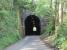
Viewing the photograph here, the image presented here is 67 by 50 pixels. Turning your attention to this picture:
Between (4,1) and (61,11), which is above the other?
(4,1)

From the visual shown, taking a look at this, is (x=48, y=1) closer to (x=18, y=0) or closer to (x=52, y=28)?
(x=52, y=28)

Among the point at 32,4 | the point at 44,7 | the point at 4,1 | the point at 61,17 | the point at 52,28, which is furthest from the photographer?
the point at 32,4

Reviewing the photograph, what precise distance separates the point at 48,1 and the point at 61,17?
670 cm

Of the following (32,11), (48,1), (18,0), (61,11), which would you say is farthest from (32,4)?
(61,11)

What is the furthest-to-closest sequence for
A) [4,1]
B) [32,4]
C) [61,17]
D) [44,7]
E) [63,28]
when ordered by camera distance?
[32,4] → [44,7] → [61,17] → [63,28] → [4,1]

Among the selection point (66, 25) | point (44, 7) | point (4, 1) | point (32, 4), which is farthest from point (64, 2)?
point (32, 4)

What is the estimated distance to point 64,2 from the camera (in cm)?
2064

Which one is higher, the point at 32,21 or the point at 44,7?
the point at 44,7

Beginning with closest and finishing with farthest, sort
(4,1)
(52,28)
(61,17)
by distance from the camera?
(4,1)
(61,17)
(52,28)

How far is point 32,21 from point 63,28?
41.2 m

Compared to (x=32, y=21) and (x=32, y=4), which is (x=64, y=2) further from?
(x=32, y=21)

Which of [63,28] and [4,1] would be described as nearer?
[4,1]

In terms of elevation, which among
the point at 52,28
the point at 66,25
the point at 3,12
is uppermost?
the point at 3,12

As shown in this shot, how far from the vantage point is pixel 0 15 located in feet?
62.7
